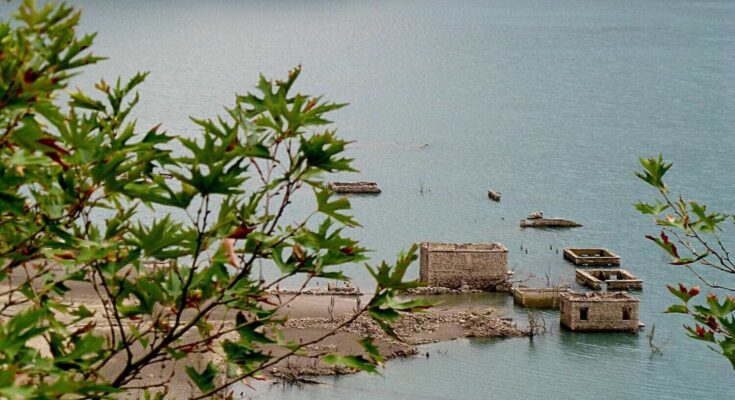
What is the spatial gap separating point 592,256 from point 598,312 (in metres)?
8.08

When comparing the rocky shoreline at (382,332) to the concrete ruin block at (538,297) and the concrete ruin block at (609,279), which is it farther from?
the concrete ruin block at (609,279)

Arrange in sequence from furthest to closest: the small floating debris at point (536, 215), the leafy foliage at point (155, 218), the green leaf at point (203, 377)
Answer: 1. the small floating debris at point (536, 215)
2. the green leaf at point (203, 377)
3. the leafy foliage at point (155, 218)

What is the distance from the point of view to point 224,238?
406 cm

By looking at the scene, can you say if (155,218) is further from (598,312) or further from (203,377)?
(598,312)

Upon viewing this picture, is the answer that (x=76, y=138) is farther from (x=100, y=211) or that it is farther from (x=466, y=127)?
(x=466, y=127)

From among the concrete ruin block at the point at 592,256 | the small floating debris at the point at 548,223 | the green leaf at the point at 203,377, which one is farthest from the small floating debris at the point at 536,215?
the green leaf at the point at 203,377

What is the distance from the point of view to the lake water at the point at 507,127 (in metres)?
33.4

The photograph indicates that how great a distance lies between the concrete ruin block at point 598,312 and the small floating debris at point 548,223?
13436mm

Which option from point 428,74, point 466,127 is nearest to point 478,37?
point 428,74

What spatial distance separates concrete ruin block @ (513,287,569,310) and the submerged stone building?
851 millimetres

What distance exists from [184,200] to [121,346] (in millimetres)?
723

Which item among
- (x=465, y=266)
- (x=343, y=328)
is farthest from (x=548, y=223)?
(x=343, y=328)

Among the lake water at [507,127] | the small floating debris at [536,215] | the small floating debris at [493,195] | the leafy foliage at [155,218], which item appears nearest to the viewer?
the leafy foliage at [155,218]

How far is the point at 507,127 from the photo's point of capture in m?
79.3
